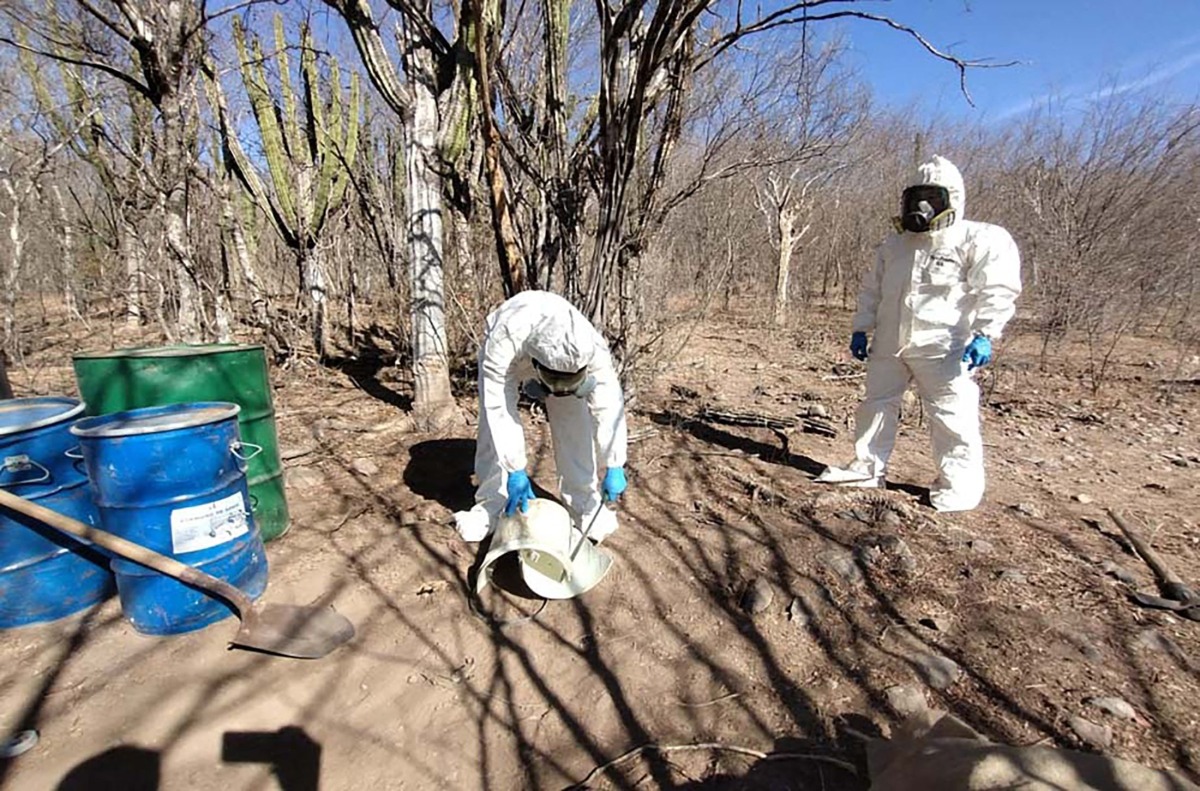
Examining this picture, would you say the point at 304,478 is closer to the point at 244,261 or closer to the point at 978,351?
the point at 978,351

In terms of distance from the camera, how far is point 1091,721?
5.76 ft

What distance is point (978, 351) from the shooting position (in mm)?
2941

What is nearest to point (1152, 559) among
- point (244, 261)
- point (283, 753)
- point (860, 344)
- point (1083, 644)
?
point (1083, 644)

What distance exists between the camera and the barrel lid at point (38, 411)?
224cm

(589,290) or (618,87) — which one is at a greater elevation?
(618,87)

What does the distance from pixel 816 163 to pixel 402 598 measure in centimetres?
1174

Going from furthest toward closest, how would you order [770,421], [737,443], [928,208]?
[770,421] → [737,443] → [928,208]

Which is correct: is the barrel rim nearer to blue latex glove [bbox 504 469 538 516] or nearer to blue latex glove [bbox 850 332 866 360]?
blue latex glove [bbox 504 469 538 516]

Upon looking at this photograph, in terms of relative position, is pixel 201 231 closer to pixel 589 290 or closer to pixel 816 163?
pixel 589 290

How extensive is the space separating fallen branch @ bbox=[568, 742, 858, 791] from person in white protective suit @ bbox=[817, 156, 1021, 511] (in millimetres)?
1972

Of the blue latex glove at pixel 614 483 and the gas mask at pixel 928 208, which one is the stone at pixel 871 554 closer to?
the blue latex glove at pixel 614 483

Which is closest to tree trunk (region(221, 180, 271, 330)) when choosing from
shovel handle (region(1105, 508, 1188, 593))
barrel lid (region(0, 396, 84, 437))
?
barrel lid (region(0, 396, 84, 437))

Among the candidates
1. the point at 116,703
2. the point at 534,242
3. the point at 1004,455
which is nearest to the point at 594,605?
the point at 116,703

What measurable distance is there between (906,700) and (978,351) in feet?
6.18
